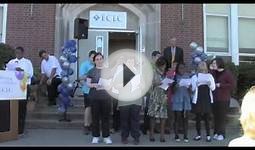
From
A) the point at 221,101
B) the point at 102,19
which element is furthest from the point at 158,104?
the point at 102,19

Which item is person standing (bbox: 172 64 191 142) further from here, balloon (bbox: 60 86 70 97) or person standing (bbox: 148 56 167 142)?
balloon (bbox: 60 86 70 97)

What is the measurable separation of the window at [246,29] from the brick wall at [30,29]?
6755 mm

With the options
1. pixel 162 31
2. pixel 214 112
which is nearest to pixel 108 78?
pixel 214 112

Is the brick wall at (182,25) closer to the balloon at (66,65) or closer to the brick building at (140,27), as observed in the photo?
the brick building at (140,27)

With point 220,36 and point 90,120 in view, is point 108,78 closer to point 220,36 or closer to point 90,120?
point 90,120

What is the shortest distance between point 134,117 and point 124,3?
733cm

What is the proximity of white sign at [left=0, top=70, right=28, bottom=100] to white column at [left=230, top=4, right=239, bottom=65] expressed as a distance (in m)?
8.93

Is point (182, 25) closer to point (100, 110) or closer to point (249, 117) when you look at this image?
point (100, 110)

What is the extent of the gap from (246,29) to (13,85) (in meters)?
10.1

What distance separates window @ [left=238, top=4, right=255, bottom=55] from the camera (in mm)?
16359

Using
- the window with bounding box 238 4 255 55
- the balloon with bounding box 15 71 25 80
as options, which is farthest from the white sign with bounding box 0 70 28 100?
the window with bounding box 238 4 255 55

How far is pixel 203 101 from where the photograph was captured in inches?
378

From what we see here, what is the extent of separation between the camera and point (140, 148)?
8.37m

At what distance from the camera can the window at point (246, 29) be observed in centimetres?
1636
